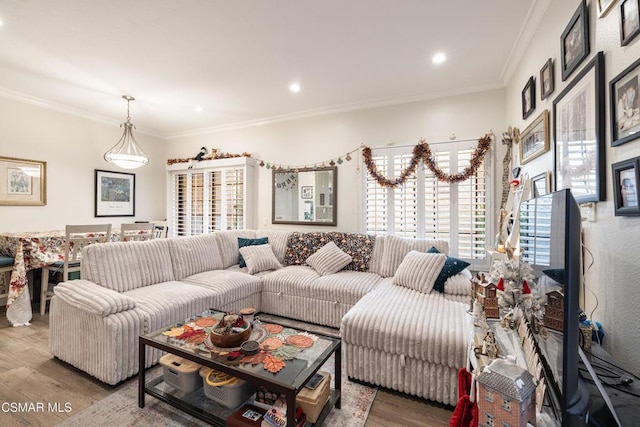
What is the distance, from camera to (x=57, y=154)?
3.98m

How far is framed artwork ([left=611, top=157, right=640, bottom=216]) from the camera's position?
108 cm

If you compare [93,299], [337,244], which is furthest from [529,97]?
[93,299]

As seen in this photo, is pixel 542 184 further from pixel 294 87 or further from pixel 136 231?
pixel 136 231

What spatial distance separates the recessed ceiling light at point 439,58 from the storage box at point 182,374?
3237 millimetres

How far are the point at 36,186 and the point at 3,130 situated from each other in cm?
74

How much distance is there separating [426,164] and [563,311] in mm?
2921

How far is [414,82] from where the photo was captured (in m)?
3.24

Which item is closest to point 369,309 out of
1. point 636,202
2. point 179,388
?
point 179,388

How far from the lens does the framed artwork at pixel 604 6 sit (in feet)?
4.04

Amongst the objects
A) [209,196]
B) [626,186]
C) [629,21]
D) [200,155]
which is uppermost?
[200,155]

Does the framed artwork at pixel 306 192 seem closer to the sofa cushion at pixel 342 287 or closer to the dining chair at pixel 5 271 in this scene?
the sofa cushion at pixel 342 287

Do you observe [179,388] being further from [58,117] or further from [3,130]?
[58,117]

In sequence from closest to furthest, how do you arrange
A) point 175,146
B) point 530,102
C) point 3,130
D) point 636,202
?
point 636,202 < point 530,102 < point 3,130 < point 175,146

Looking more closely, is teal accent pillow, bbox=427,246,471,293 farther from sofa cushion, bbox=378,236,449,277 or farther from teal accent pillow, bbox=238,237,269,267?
teal accent pillow, bbox=238,237,269,267
